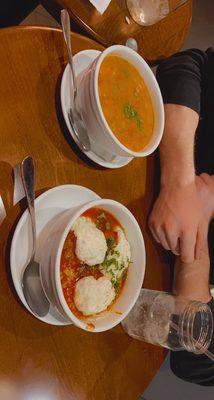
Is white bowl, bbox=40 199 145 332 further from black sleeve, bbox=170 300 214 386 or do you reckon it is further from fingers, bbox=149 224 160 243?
black sleeve, bbox=170 300 214 386

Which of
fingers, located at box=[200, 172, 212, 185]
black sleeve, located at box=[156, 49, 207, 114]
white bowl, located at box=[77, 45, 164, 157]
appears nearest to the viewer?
white bowl, located at box=[77, 45, 164, 157]

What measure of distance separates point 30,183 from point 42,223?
0.36 feet

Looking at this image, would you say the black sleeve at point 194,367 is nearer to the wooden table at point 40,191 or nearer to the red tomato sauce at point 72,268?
the wooden table at point 40,191

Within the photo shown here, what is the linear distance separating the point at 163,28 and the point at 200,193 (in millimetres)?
725

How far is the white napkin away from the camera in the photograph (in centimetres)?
159

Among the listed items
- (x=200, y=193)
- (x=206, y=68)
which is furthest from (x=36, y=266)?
(x=206, y=68)

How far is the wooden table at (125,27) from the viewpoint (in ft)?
5.22

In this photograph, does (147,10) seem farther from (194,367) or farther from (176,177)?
(194,367)

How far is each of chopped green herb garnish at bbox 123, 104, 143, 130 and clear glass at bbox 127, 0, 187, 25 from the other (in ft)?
2.30

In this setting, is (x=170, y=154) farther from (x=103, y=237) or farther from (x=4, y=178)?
(x=4, y=178)

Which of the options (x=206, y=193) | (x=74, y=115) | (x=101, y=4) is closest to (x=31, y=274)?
(x=74, y=115)

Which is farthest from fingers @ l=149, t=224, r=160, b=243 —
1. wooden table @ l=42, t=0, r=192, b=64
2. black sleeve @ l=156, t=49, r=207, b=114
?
wooden table @ l=42, t=0, r=192, b=64

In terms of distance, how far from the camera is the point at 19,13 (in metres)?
1.88

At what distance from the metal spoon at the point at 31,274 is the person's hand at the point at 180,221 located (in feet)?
1.59
